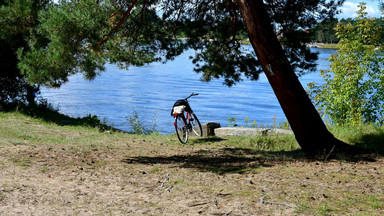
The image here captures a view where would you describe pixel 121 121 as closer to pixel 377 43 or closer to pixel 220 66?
pixel 220 66

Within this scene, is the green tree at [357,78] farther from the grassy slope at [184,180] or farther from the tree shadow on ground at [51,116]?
the tree shadow on ground at [51,116]

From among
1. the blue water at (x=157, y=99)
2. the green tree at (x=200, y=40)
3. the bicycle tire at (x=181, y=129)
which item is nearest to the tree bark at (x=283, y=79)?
the green tree at (x=200, y=40)

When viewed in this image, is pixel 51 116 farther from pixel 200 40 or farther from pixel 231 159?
pixel 231 159

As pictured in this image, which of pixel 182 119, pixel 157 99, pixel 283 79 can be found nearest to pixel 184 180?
pixel 283 79

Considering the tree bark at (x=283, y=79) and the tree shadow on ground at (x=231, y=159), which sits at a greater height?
the tree bark at (x=283, y=79)

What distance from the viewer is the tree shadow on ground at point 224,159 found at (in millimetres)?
6970

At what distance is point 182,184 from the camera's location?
227 inches

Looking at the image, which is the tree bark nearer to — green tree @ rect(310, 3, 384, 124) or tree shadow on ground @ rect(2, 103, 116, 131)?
green tree @ rect(310, 3, 384, 124)

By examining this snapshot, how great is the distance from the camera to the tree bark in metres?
7.33

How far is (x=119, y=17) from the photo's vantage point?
9758 mm

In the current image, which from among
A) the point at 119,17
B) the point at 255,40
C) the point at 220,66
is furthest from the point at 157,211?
the point at 220,66

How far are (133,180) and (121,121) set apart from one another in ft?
47.8

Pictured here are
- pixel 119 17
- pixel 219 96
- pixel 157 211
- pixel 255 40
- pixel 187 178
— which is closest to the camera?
pixel 157 211

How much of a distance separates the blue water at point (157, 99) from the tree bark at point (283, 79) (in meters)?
10.2
